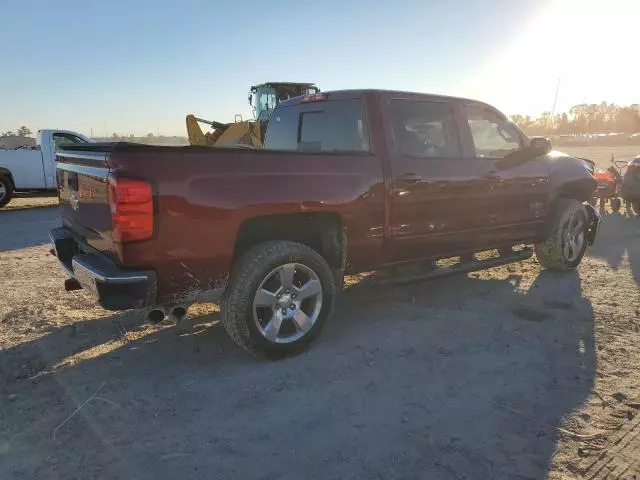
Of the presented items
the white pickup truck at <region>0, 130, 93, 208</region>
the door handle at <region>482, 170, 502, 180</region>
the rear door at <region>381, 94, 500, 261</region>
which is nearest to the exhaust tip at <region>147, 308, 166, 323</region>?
the rear door at <region>381, 94, 500, 261</region>

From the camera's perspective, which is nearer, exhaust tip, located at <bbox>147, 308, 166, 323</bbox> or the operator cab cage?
exhaust tip, located at <bbox>147, 308, 166, 323</bbox>

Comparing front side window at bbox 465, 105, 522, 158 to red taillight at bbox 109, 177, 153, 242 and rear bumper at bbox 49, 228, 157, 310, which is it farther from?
rear bumper at bbox 49, 228, 157, 310

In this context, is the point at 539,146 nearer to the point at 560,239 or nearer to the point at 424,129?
the point at 560,239

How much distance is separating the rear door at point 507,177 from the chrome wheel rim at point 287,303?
7.35 feet

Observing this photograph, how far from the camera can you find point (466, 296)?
519 cm

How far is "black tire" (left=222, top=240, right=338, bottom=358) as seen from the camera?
11.2ft

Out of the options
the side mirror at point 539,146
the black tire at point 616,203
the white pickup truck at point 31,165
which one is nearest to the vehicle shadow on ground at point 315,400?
the side mirror at point 539,146

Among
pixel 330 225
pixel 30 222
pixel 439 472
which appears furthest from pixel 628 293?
pixel 30 222

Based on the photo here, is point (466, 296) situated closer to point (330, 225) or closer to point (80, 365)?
point (330, 225)

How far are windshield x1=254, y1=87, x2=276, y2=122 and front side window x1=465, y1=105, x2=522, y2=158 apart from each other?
1255 cm

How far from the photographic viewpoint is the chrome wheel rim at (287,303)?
354cm

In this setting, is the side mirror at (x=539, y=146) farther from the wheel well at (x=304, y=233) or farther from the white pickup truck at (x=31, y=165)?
the white pickup truck at (x=31, y=165)

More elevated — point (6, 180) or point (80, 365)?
point (6, 180)

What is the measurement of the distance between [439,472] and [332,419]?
0.69 metres
